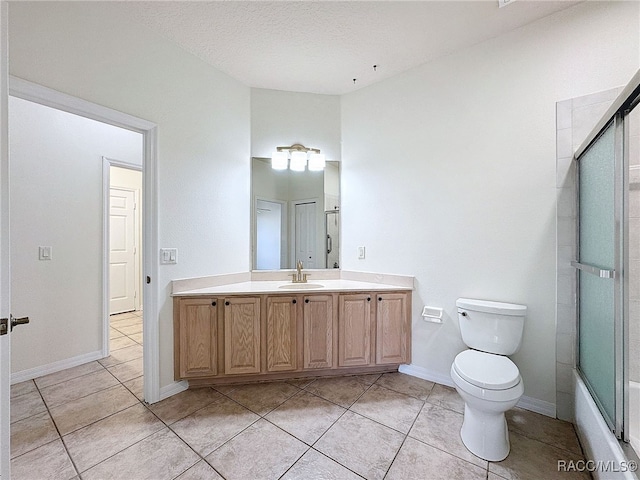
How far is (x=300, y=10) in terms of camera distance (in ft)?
5.74

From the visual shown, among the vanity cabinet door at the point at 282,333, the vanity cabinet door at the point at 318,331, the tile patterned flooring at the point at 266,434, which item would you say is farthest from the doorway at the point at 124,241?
the vanity cabinet door at the point at 318,331

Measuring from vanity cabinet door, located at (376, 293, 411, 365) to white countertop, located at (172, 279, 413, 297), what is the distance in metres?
0.10

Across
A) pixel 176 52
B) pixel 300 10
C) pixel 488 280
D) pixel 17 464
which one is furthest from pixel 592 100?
pixel 17 464

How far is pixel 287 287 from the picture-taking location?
242cm

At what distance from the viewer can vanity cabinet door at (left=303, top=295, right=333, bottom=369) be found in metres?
2.22

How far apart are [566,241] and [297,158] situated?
2.27 m

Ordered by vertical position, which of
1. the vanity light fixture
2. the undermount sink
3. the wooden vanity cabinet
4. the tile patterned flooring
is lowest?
the tile patterned flooring

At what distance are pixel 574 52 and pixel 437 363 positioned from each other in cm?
239

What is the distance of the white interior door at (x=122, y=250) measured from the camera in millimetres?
4062

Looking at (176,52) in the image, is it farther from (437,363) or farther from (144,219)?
(437,363)

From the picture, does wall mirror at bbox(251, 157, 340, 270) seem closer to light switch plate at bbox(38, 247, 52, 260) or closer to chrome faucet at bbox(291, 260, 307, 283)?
chrome faucet at bbox(291, 260, 307, 283)

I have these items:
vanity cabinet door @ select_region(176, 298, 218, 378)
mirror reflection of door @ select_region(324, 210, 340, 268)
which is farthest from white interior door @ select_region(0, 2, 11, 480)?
mirror reflection of door @ select_region(324, 210, 340, 268)

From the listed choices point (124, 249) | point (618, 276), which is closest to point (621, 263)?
point (618, 276)

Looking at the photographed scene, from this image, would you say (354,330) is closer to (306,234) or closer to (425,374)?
(425,374)
